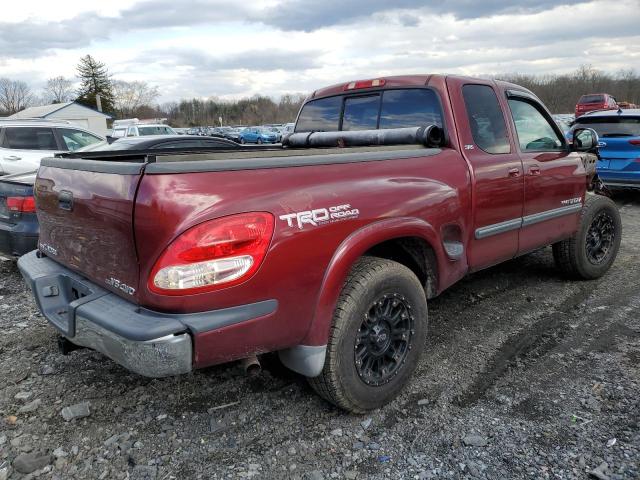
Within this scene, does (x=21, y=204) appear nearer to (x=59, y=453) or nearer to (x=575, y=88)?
(x=59, y=453)

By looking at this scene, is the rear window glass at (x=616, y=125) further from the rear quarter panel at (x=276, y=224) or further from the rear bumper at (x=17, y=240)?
the rear bumper at (x=17, y=240)

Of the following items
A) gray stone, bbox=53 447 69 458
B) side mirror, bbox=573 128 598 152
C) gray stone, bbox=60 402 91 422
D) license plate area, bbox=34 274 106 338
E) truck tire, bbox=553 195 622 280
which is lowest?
gray stone, bbox=53 447 69 458

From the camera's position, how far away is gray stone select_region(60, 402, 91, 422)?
2.86 meters

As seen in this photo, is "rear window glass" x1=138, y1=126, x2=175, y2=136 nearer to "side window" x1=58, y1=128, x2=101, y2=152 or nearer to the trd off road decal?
"side window" x1=58, y1=128, x2=101, y2=152

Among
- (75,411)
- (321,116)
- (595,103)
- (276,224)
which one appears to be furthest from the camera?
(595,103)

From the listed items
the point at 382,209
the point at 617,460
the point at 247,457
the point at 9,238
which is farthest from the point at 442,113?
the point at 9,238

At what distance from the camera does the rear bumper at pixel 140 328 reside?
2.08m

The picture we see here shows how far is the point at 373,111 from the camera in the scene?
3.98 m

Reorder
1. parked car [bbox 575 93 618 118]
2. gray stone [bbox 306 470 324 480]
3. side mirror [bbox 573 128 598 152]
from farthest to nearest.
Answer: parked car [bbox 575 93 618 118] → side mirror [bbox 573 128 598 152] → gray stone [bbox 306 470 324 480]

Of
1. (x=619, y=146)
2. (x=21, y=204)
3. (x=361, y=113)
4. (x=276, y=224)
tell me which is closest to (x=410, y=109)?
(x=361, y=113)

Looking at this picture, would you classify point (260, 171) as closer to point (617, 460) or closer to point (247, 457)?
point (247, 457)

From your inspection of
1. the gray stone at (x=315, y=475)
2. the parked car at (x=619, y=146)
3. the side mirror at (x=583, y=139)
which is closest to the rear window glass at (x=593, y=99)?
the parked car at (x=619, y=146)

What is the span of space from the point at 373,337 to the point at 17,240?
12.0ft

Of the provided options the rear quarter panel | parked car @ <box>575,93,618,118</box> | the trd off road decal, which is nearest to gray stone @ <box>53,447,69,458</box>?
the rear quarter panel
